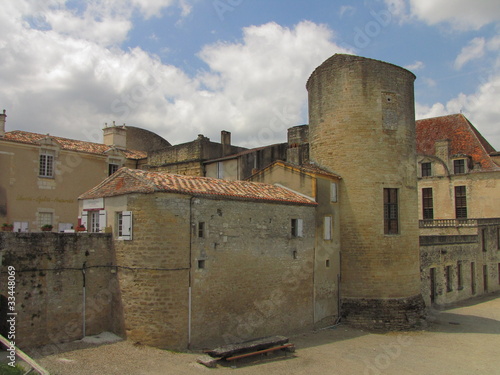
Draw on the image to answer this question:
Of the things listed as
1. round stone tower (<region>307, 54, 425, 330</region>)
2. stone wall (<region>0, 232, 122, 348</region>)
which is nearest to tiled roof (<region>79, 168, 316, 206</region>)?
stone wall (<region>0, 232, 122, 348</region>)

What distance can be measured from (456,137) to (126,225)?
99.0ft

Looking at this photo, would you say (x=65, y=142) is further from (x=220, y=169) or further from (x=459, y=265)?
(x=459, y=265)

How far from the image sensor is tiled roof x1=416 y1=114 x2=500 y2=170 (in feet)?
111

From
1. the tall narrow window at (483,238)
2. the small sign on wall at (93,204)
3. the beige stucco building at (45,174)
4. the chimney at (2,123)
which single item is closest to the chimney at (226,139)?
the beige stucco building at (45,174)

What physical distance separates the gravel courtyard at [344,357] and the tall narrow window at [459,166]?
54.3 feet

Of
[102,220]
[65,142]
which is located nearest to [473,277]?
[102,220]

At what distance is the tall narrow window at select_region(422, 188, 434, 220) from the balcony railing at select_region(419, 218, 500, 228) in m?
3.54

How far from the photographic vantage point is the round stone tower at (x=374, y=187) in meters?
19.6

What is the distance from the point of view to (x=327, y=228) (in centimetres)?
1950

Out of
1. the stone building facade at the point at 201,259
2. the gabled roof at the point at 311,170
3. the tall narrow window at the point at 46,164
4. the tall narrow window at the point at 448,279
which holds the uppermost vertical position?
the tall narrow window at the point at 46,164

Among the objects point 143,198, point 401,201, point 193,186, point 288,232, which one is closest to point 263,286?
point 288,232

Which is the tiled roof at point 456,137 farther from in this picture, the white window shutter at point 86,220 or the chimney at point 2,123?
the chimney at point 2,123

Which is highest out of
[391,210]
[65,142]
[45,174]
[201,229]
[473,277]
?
[65,142]

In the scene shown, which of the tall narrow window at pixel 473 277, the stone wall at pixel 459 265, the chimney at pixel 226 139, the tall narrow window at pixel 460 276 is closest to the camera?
the stone wall at pixel 459 265
